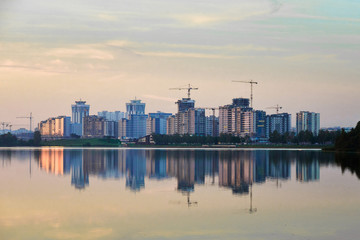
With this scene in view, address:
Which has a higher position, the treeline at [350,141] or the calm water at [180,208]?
the treeline at [350,141]

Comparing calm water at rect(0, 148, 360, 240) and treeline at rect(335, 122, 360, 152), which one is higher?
treeline at rect(335, 122, 360, 152)

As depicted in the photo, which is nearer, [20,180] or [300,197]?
[300,197]

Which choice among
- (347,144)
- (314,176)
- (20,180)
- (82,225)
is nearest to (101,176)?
(20,180)

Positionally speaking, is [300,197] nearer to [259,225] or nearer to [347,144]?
[259,225]

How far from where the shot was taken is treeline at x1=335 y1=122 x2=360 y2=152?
328ft

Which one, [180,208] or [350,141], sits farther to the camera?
[350,141]

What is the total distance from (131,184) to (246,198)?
1011cm

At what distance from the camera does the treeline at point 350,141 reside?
9986cm

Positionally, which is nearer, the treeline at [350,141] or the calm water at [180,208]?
the calm water at [180,208]

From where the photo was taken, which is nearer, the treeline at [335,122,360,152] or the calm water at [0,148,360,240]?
the calm water at [0,148,360,240]

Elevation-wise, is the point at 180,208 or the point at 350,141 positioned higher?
the point at 350,141

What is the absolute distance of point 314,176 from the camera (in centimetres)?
4175

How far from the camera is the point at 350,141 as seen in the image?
102 meters

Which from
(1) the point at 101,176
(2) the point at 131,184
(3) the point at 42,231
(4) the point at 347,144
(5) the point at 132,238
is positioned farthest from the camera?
(4) the point at 347,144
